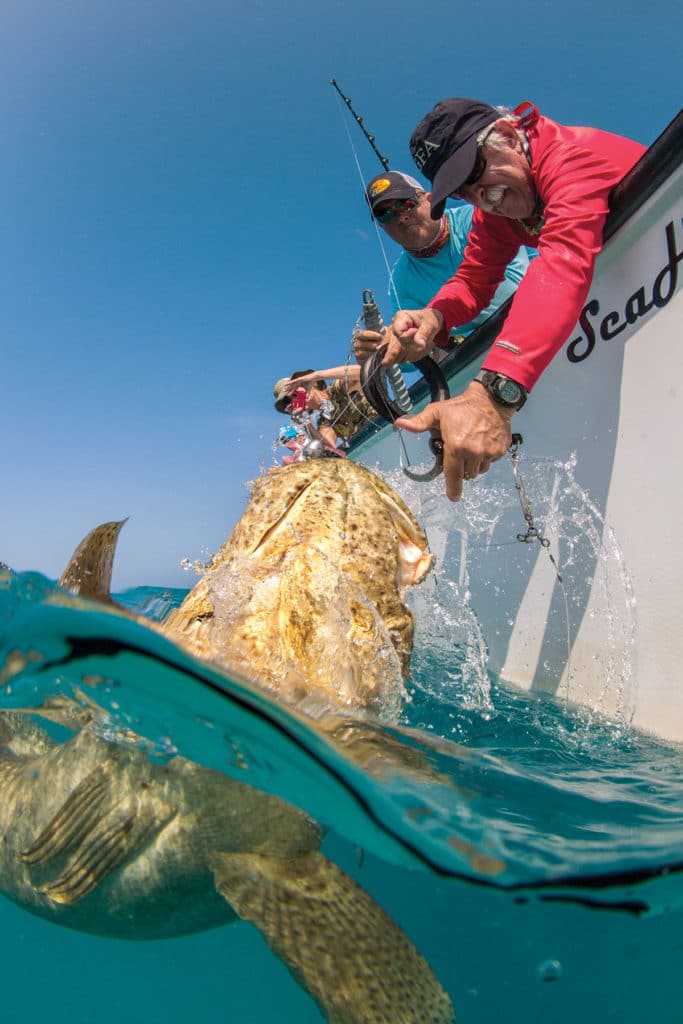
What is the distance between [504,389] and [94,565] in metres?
1.69

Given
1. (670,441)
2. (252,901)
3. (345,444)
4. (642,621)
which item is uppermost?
(345,444)

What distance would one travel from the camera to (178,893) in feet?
5.28

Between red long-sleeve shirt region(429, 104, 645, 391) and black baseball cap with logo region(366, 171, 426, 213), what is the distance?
2.04 metres

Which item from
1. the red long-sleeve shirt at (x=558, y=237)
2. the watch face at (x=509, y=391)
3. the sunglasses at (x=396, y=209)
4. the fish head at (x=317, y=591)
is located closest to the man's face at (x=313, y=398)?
the sunglasses at (x=396, y=209)

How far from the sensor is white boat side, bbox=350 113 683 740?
2592 mm

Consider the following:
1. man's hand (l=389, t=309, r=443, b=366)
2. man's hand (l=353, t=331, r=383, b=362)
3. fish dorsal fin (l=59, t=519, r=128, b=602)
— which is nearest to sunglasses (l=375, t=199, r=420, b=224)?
man's hand (l=353, t=331, r=383, b=362)

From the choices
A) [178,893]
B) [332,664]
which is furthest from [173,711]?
[178,893]

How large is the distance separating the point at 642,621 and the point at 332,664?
171cm

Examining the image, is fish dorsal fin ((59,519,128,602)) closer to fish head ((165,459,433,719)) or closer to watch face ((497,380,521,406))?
fish head ((165,459,433,719))

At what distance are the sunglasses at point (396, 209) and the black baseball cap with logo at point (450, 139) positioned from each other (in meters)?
1.95

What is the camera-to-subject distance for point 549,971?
190 centimetres

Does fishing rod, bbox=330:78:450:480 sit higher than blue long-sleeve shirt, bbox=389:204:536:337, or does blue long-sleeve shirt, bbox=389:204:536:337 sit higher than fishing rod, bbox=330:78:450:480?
blue long-sleeve shirt, bbox=389:204:536:337

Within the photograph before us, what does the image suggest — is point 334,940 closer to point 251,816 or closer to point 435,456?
point 251,816

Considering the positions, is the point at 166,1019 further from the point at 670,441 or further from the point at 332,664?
the point at 670,441
